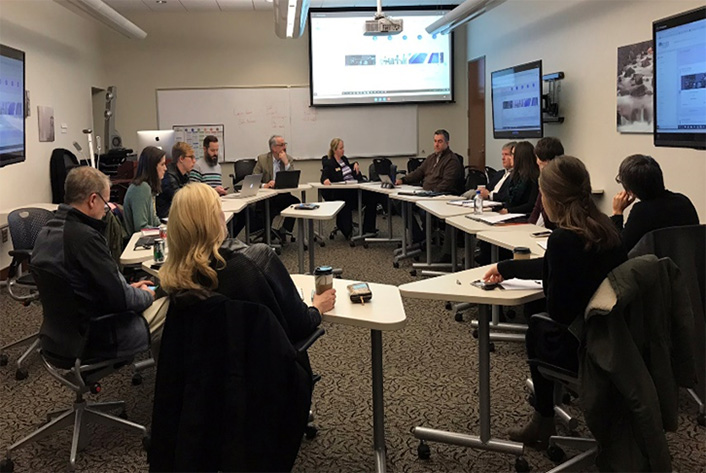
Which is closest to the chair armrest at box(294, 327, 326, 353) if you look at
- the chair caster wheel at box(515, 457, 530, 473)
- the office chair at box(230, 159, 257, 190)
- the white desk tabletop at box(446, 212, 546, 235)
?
the chair caster wheel at box(515, 457, 530, 473)

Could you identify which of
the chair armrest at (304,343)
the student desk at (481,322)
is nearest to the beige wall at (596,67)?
the student desk at (481,322)

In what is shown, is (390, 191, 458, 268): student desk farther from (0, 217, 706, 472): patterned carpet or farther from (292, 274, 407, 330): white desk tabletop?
(292, 274, 407, 330): white desk tabletop

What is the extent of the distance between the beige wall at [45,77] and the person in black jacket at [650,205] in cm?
543

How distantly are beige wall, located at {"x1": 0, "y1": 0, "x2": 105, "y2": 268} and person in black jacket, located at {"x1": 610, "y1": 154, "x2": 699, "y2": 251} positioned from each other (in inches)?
214

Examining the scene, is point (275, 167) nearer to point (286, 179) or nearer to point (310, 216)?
point (286, 179)

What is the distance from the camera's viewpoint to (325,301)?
8.20 ft

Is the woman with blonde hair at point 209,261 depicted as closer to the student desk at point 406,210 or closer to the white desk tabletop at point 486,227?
the white desk tabletop at point 486,227

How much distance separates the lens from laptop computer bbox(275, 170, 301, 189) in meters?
7.02

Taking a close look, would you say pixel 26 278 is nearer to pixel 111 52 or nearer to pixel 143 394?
pixel 143 394

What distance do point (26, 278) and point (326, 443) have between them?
2311 millimetres

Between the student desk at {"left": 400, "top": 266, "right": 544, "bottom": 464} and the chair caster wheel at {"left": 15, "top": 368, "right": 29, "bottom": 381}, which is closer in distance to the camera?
the student desk at {"left": 400, "top": 266, "right": 544, "bottom": 464}

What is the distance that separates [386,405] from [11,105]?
13.4 ft

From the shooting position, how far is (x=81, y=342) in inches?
103

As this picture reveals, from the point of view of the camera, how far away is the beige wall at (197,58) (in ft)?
32.2
